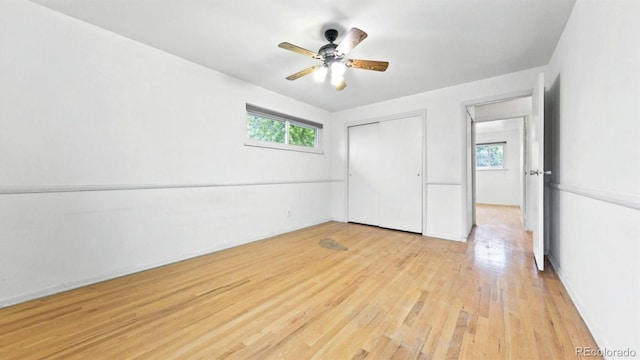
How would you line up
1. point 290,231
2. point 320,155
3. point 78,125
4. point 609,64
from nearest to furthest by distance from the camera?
1. point 609,64
2. point 78,125
3. point 290,231
4. point 320,155

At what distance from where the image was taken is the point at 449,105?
3496 mm

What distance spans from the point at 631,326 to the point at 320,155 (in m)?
4.03

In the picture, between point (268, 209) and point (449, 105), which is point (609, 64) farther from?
point (268, 209)

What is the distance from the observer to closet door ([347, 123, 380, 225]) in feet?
14.4

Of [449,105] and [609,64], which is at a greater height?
[449,105]

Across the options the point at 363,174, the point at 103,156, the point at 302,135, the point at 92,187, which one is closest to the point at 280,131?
the point at 302,135

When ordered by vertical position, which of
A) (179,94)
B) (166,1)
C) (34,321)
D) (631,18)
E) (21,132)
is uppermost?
(166,1)

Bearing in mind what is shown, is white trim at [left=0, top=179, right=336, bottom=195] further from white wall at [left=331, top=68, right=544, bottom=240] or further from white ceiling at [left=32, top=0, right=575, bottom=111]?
white wall at [left=331, top=68, right=544, bottom=240]

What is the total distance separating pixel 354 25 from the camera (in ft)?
6.73

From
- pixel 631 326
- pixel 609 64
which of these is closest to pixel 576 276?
pixel 631 326

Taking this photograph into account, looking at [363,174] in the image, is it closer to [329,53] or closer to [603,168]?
[329,53]

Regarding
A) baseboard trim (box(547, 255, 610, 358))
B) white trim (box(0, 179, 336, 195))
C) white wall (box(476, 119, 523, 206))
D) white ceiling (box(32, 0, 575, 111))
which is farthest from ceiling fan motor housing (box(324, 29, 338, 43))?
white wall (box(476, 119, 523, 206))

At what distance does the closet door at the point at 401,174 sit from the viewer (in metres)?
3.86

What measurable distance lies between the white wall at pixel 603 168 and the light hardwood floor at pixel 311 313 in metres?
0.27
